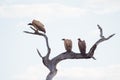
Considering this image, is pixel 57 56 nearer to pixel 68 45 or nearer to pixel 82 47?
pixel 68 45

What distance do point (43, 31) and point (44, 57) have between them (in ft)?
2.81

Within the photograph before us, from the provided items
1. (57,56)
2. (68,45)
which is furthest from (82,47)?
(57,56)

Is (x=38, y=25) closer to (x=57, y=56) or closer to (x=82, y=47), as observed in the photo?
(x=57, y=56)

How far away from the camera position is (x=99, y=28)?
11.4 metres

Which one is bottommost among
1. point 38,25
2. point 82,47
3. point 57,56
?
point 57,56

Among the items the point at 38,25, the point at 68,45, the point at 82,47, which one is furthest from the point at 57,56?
the point at 38,25

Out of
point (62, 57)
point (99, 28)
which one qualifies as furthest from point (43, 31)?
point (99, 28)

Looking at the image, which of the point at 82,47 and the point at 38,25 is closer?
the point at 82,47

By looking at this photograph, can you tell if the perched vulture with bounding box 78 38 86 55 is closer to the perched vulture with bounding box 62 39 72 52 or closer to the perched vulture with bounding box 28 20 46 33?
the perched vulture with bounding box 62 39 72 52

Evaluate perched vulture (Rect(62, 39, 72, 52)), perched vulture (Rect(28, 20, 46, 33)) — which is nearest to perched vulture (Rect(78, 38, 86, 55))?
perched vulture (Rect(62, 39, 72, 52))

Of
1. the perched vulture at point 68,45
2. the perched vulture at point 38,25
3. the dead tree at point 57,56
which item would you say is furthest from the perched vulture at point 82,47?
the perched vulture at point 38,25

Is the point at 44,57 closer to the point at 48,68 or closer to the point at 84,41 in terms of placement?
the point at 48,68

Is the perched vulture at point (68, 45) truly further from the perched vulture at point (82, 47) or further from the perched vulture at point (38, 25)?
the perched vulture at point (38, 25)

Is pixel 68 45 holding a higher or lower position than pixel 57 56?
higher
